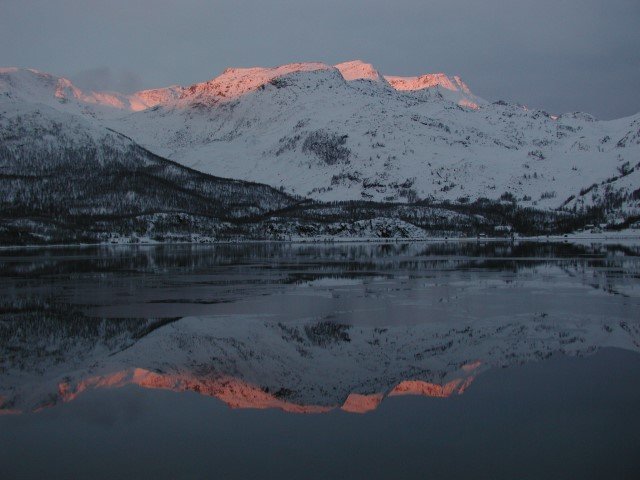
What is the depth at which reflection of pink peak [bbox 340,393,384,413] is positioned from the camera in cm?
2214

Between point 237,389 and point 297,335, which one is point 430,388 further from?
point 297,335

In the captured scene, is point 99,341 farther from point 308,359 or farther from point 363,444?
point 363,444

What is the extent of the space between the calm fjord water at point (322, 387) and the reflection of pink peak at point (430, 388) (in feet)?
0.37

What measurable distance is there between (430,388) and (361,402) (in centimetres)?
282

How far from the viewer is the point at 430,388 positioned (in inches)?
956

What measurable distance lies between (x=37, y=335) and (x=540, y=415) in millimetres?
24428

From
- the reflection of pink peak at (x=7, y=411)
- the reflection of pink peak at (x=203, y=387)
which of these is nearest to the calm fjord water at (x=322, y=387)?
the reflection of pink peak at (x=203, y=387)

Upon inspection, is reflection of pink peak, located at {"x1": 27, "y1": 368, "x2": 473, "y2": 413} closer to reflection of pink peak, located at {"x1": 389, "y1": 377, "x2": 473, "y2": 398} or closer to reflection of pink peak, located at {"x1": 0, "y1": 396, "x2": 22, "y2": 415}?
reflection of pink peak, located at {"x1": 389, "y1": 377, "x2": 473, "y2": 398}

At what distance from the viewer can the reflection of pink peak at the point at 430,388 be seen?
77.7ft

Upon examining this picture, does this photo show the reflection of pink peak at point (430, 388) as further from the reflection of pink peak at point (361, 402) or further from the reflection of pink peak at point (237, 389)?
the reflection of pink peak at point (361, 402)

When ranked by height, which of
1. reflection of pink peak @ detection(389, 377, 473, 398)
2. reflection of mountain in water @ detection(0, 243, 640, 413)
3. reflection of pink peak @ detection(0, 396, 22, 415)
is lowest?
reflection of pink peak @ detection(0, 396, 22, 415)

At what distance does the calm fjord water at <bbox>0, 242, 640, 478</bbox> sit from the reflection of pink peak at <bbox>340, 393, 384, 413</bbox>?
0.33 ft

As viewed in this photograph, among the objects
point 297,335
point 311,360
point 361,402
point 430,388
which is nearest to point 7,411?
point 361,402

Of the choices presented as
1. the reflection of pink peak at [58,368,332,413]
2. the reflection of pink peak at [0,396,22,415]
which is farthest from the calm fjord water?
the reflection of pink peak at [0,396,22,415]
